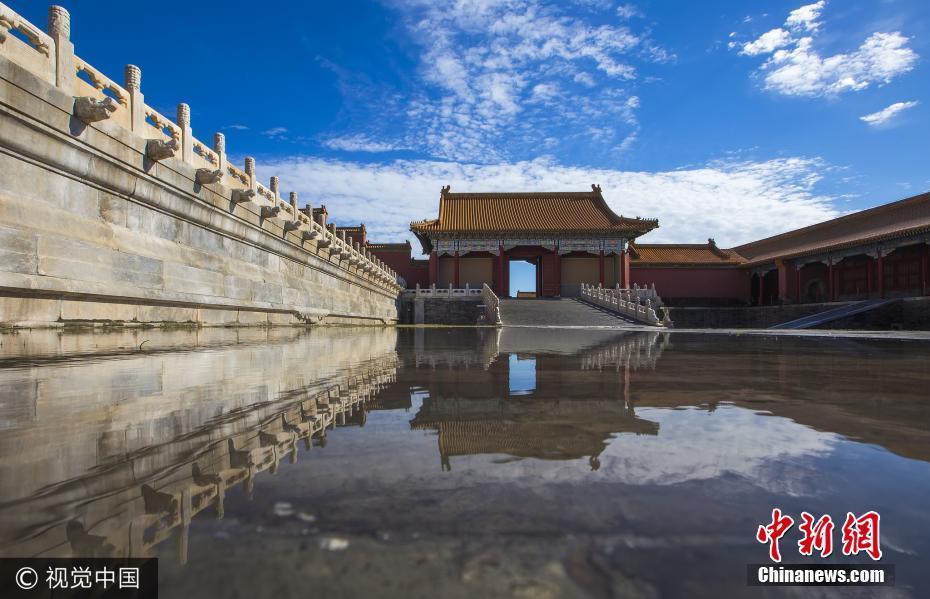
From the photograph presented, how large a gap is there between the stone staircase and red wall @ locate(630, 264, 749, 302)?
9897mm

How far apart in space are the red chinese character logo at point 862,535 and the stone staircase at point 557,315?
1748cm

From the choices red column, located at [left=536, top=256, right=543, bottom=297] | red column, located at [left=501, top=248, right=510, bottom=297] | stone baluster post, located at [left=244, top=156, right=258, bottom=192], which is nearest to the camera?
stone baluster post, located at [left=244, top=156, right=258, bottom=192]

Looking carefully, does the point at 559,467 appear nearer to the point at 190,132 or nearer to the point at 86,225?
the point at 86,225

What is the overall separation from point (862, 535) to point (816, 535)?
0.27ft

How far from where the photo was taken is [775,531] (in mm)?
922

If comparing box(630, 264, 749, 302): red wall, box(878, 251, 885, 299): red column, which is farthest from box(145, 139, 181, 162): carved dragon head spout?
box(630, 264, 749, 302): red wall

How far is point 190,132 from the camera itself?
6.59 meters

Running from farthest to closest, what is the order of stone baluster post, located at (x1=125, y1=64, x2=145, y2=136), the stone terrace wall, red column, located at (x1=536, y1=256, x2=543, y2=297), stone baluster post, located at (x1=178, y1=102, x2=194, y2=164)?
red column, located at (x1=536, y1=256, x2=543, y2=297) < stone baluster post, located at (x1=178, y1=102, x2=194, y2=164) < stone baluster post, located at (x1=125, y1=64, x2=145, y2=136) < the stone terrace wall

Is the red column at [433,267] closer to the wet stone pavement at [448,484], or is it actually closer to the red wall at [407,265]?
the red wall at [407,265]

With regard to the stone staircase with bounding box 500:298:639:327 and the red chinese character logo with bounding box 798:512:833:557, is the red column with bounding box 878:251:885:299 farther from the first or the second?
the red chinese character logo with bounding box 798:512:833:557

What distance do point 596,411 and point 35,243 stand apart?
4.83 m

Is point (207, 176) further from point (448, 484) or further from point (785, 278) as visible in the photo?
point (785, 278)

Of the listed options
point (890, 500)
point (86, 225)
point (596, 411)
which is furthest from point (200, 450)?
point (86, 225)

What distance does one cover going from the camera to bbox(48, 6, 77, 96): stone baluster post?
4469 millimetres
